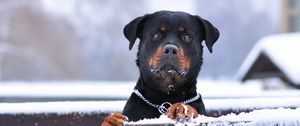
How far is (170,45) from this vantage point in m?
3.90

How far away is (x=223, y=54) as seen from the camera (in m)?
37.5

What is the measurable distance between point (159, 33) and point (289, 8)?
16066 mm

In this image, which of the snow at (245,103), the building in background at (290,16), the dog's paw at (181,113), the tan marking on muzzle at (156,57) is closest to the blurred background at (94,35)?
the building in background at (290,16)

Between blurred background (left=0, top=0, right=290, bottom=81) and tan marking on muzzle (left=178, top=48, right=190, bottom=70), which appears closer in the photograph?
tan marking on muzzle (left=178, top=48, right=190, bottom=70)

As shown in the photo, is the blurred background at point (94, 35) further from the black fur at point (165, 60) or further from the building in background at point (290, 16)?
the black fur at point (165, 60)

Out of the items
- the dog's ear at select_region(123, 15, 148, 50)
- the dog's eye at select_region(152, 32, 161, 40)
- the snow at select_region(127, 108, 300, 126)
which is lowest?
the snow at select_region(127, 108, 300, 126)

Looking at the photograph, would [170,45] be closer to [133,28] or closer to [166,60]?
[166,60]

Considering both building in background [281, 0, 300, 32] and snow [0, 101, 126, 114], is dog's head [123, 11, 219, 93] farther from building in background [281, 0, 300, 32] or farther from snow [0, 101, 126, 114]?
building in background [281, 0, 300, 32]

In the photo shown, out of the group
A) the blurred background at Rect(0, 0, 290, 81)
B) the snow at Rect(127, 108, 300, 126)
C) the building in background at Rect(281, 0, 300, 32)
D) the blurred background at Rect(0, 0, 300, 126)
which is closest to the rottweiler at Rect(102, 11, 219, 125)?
the snow at Rect(127, 108, 300, 126)

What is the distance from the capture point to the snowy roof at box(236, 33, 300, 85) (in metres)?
9.42

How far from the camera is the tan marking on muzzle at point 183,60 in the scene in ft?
12.8

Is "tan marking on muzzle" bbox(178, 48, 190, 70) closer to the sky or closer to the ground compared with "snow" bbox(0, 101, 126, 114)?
closer to the sky

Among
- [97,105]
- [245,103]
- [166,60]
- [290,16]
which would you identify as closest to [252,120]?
[166,60]

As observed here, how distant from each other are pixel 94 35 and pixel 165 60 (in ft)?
110
